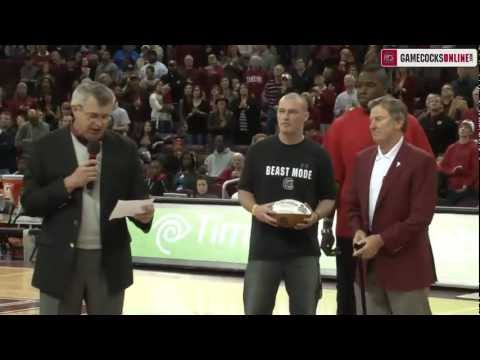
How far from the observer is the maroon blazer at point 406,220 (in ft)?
20.7

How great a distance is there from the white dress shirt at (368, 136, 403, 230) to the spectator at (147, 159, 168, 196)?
34.3 ft

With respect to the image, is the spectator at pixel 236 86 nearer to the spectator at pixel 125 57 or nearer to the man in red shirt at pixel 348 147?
the spectator at pixel 125 57

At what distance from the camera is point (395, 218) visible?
252 inches

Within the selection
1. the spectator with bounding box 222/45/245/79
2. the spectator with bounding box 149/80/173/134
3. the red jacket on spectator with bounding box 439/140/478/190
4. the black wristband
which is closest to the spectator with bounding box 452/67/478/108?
the red jacket on spectator with bounding box 439/140/478/190

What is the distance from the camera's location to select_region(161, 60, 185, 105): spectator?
22359 millimetres

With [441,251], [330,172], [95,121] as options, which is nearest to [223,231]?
[441,251]

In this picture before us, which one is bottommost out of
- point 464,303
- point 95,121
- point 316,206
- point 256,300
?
point 464,303

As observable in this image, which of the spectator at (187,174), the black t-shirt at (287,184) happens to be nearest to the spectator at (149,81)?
the spectator at (187,174)

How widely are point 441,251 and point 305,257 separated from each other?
6.05 meters

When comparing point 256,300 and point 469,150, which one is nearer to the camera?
point 256,300

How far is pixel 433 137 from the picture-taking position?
15883mm

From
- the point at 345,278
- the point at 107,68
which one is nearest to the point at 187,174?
the point at 107,68

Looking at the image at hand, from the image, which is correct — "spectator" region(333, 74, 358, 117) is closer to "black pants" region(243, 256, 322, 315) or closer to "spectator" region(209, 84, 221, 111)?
"spectator" region(209, 84, 221, 111)

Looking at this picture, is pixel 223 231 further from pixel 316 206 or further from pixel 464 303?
pixel 316 206
